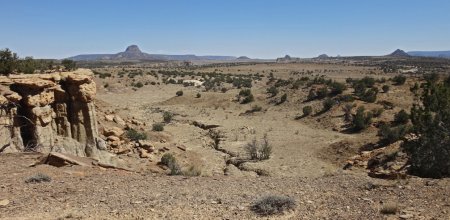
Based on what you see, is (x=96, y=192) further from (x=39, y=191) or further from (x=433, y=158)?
(x=433, y=158)

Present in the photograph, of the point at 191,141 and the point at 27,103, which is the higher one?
the point at 27,103

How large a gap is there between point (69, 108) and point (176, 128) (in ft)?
39.9

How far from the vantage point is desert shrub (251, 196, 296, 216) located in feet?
29.0

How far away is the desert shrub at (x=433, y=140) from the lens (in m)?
14.0

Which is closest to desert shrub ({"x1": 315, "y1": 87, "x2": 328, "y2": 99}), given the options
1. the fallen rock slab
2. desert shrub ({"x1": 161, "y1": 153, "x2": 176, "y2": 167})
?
desert shrub ({"x1": 161, "y1": 153, "x2": 176, "y2": 167})

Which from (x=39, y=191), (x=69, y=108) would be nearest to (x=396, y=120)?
(x=69, y=108)

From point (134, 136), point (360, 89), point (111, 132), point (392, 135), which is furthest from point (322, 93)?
point (111, 132)

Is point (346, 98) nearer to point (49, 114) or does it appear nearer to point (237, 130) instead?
point (237, 130)

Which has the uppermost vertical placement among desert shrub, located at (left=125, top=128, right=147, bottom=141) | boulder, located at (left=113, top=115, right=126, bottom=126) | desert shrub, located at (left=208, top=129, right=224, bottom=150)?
boulder, located at (left=113, top=115, right=126, bottom=126)

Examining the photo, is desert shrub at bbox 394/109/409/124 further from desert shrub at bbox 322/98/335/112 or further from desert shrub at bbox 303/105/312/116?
desert shrub at bbox 303/105/312/116

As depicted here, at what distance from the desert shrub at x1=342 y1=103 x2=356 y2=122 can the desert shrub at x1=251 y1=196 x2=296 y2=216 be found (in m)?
22.0

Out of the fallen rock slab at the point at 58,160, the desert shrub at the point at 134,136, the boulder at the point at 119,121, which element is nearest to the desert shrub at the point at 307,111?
the boulder at the point at 119,121

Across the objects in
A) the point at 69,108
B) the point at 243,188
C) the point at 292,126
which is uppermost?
the point at 69,108

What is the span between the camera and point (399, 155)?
→ 1848 centimetres
